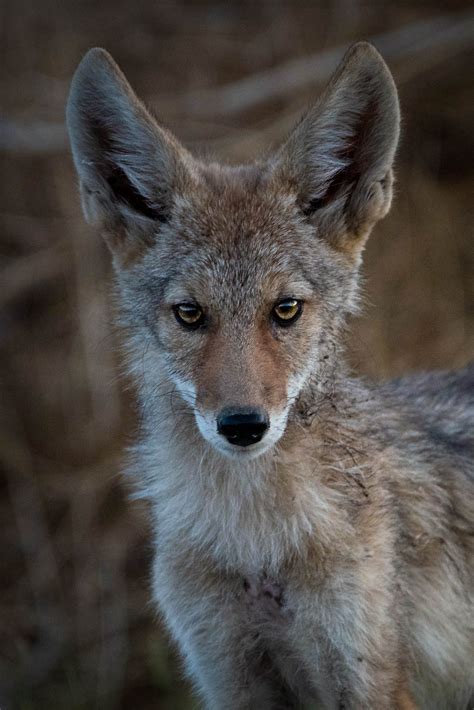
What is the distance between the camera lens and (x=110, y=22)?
37.0ft

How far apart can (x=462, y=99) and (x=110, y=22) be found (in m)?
3.90

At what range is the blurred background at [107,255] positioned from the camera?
948 cm

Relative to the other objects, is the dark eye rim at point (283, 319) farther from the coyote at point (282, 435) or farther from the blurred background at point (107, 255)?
the blurred background at point (107, 255)

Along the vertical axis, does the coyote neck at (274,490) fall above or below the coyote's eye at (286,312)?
below

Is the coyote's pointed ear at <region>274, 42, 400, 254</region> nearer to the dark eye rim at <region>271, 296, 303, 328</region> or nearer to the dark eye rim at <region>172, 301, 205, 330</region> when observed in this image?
the dark eye rim at <region>271, 296, 303, 328</region>

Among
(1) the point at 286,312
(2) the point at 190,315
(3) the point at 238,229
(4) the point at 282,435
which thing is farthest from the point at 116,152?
(4) the point at 282,435

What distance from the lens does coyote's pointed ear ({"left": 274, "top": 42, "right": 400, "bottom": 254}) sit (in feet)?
13.0

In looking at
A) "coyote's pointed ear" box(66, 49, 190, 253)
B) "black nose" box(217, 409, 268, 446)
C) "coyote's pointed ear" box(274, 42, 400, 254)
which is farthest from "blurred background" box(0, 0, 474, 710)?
"black nose" box(217, 409, 268, 446)

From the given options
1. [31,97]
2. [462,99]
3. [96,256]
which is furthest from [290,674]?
[462,99]

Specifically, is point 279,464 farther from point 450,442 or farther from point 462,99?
point 462,99

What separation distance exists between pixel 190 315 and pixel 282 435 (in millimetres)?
567

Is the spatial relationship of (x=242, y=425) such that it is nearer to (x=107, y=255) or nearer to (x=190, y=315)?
(x=190, y=315)

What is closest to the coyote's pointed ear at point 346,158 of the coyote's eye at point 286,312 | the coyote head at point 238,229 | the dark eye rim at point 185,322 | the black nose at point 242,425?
the coyote head at point 238,229

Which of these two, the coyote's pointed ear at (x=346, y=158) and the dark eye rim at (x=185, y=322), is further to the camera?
the coyote's pointed ear at (x=346, y=158)
